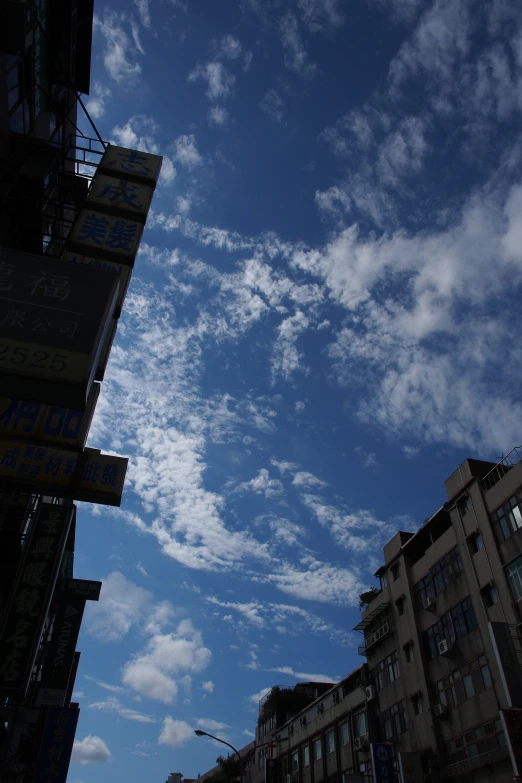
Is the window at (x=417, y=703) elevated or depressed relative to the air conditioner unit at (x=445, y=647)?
depressed

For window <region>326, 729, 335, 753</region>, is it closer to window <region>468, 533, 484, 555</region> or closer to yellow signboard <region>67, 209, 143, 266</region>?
window <region>468, 533, 484, 555</region>

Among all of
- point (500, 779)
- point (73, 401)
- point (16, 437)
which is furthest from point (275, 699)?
point (73, 401)

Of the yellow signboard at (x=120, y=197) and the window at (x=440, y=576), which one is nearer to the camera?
the yellow signboard at (x=120, y=197)

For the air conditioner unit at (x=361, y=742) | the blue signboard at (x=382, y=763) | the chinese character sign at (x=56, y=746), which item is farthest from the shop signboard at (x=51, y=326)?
the air conditioner unit at (x=361, y=742)

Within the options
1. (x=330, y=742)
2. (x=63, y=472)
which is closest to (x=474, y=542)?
(x=63, y=472)

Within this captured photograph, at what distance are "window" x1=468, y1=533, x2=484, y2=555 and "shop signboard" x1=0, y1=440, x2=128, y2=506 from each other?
1857 cm

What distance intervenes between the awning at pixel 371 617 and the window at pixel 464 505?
901cm

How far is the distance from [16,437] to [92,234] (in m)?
4.37

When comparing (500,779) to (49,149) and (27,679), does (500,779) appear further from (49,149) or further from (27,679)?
A: (49,149)

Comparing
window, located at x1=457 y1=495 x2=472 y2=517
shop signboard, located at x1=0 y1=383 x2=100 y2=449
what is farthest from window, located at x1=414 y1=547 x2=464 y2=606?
shop signboard, located at x1=0 y1=383 x2=100 y2=449

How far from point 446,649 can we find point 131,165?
23.2m

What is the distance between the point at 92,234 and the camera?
11.6m

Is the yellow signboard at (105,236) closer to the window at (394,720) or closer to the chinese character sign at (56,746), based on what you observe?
the chinese character sign at (56,746)

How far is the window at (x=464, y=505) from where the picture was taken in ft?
85.6
